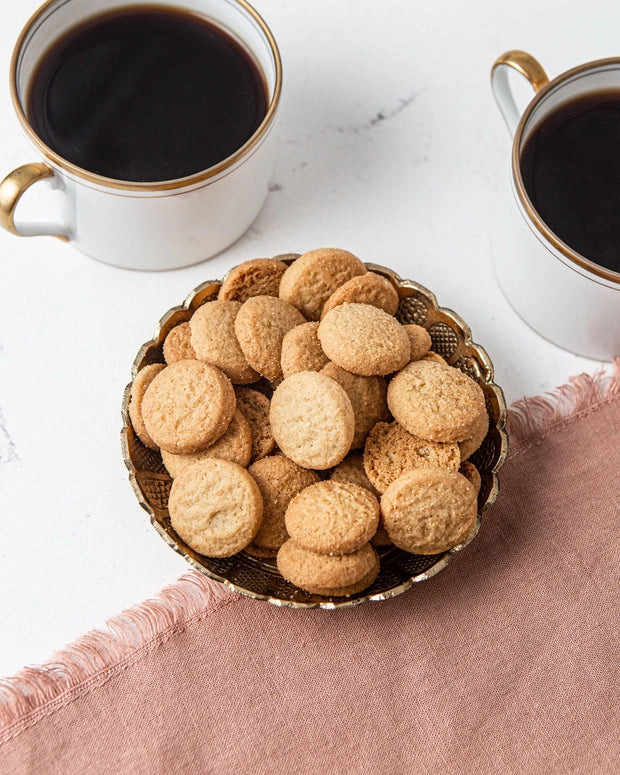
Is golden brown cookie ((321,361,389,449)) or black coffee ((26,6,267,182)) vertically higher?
black coffee ((26,6,267,182))

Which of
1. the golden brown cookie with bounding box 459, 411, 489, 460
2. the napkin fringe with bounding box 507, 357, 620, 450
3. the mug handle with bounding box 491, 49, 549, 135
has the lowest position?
the napkin fringe with bounding box 507, 357, 620, 450

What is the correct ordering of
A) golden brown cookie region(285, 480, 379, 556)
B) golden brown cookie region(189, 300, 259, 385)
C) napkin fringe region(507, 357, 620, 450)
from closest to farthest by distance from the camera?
golden brown cookie region(285, 480, 379, 556)
golden brown cookie region(189, 300, 259, 385)
napkin fringe region(507, 357, 620, 450)

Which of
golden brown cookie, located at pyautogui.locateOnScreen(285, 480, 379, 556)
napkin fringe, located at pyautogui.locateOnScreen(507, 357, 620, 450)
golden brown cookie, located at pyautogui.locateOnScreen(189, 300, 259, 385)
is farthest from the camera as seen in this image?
napkin fringe, located at pyautogui.locateOnScreen(507, 357, 620, 450)

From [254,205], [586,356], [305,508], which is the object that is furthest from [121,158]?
[586,356]

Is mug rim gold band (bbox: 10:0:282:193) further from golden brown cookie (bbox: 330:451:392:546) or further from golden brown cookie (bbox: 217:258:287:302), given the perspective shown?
golden brown cookie (bbox: 330:451:392:546)

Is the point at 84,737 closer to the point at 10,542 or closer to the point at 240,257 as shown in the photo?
the point at 10,542

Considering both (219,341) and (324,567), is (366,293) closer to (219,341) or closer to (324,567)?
(219,341)

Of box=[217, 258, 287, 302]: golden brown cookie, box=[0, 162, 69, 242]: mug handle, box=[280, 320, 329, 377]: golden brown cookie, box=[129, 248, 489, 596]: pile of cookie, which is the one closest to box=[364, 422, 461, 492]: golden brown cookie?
box=[129, 248, 489, 596]: pile of cookie
